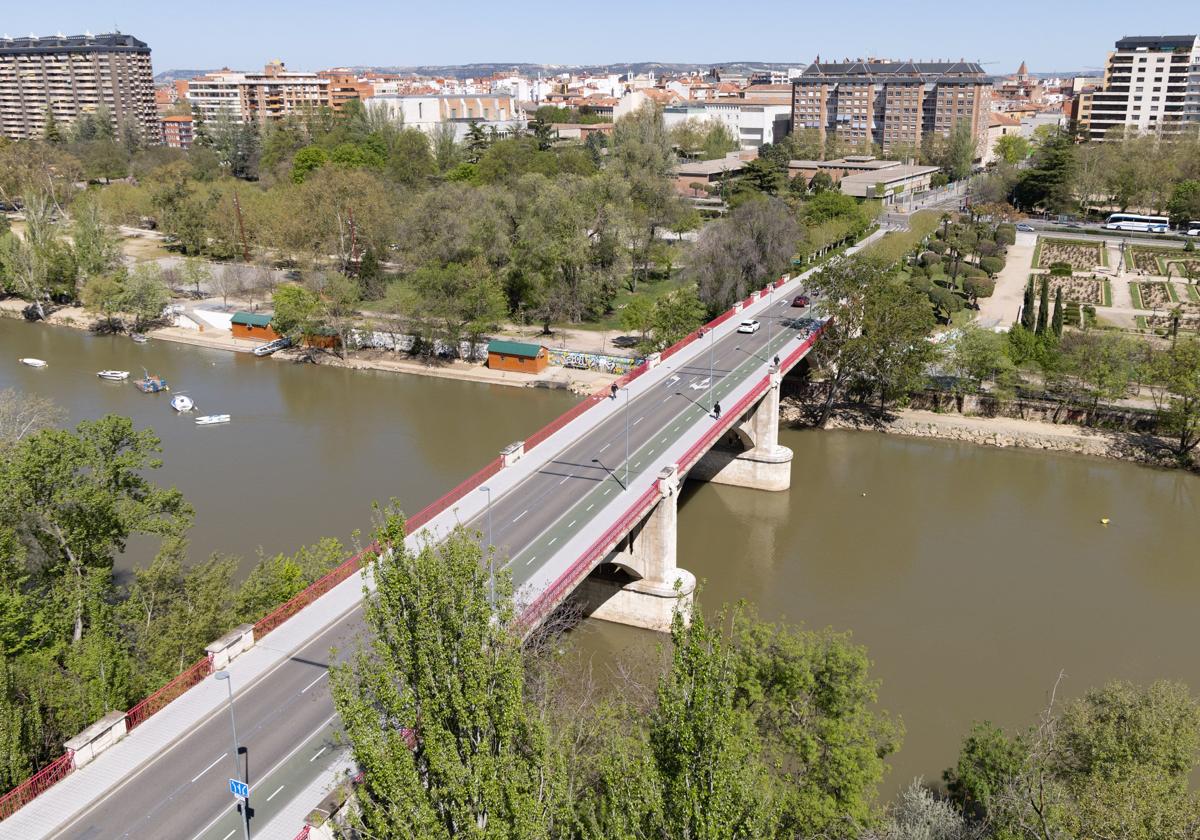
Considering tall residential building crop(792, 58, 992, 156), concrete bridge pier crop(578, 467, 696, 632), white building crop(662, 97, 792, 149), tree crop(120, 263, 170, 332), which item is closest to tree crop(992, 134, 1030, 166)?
tall residential building crop(792, 58, 992, 156)

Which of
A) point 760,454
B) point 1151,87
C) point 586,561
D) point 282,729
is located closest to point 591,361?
point 760,454

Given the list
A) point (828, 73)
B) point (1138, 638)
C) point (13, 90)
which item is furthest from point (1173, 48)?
point (13, 90)

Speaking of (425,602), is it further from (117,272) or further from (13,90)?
(13,90)

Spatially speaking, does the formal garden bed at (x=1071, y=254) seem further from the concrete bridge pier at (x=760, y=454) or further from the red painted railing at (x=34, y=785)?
the red painted railing at (x=34, y=785)

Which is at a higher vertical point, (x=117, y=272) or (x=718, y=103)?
(x=718, y=103)

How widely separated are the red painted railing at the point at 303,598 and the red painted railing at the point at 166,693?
1.28 meters

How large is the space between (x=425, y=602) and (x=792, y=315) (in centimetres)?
3623

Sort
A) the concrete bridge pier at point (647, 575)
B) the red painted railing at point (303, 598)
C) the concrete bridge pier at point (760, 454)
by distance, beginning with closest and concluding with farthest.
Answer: the red painted railing at point (303, 598) < the concrete bridge pier at point (647, 575) < the concrete bridge pier at point (760, 454)

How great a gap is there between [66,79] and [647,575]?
513 ft

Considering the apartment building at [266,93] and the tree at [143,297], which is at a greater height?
the apartment building at [266,93]

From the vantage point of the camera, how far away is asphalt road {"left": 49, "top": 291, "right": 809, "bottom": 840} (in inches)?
563

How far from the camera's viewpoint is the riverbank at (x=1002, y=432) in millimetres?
38438

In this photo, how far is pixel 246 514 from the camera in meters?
32.2

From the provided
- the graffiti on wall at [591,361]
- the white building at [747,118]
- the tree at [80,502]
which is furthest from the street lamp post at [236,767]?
the white building at [747,118]
